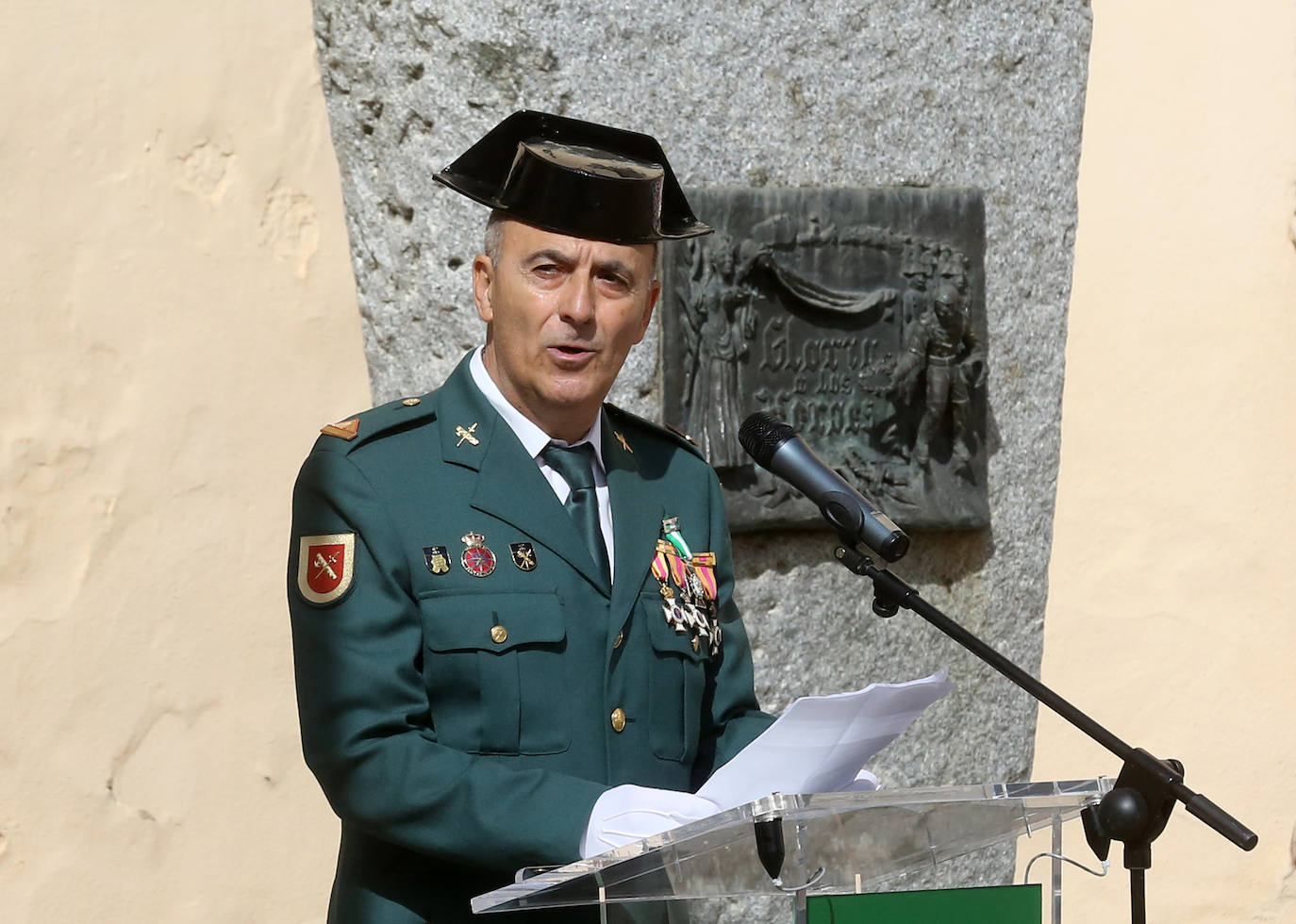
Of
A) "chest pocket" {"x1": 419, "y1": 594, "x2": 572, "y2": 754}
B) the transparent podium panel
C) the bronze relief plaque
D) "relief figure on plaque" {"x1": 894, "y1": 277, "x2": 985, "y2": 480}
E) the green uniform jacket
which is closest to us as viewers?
the transparent podium panel

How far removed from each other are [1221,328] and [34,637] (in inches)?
122

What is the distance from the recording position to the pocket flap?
6.63ft

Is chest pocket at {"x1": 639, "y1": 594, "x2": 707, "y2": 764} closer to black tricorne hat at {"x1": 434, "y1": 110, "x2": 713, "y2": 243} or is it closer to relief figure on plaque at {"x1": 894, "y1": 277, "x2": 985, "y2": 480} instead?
black tricorne hat at {"x1": 434, "y1": 110, "x2": 713, "y2": 243}

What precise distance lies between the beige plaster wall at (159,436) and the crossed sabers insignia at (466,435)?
148 cm

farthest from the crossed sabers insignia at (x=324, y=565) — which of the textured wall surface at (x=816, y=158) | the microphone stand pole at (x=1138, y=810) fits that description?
the textured wall surface at (x=816, y=158)

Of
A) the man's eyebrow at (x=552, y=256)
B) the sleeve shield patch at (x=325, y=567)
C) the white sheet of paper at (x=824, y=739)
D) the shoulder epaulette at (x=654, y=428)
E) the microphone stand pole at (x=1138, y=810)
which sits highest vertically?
the man's eyebrow at (x=552, y=256)

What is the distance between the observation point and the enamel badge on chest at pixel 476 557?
207 centimetres

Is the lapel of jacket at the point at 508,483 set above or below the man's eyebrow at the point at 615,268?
below

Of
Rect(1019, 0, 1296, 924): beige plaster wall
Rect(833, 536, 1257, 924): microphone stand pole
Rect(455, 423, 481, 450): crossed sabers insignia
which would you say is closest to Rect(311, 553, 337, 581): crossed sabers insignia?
Rect(455, 423, 481, 450): crossed sabers insignia

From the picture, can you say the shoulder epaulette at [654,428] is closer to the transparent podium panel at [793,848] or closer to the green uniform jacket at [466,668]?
the green uniform jacket at [466,668]

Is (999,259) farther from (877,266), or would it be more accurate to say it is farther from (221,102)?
(221,102)

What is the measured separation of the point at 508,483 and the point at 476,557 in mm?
120

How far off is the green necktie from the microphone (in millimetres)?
234

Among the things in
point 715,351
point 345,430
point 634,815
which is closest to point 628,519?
point 345,430
